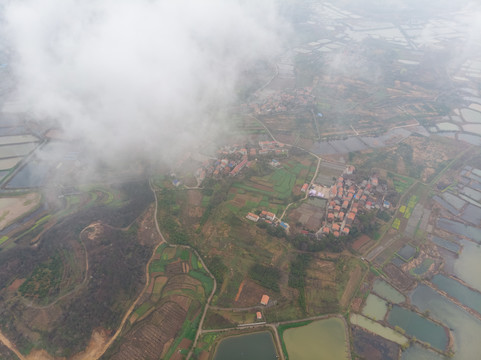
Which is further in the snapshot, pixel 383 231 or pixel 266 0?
pixel 266 0

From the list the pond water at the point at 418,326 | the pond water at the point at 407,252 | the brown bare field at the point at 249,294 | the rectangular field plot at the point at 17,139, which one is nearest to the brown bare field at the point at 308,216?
the pond water at the point at 407,252

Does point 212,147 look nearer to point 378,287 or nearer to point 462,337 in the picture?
point 378,287

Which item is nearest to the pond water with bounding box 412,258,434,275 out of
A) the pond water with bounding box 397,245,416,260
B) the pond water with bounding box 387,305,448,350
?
the pond water with bounding box 397,245,416,260

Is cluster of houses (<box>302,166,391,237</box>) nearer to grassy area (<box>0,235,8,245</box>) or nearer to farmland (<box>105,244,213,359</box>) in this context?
farmland (<box>105,244,213,359</box>)

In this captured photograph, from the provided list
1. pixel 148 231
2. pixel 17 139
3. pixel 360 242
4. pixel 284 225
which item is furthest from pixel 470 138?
pixel 17 139

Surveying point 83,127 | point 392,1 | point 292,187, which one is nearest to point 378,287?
point 292,187

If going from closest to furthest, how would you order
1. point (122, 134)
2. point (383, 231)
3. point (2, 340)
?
1. point (2, 340)
2. point (383, 231)
3. point (122, 134)

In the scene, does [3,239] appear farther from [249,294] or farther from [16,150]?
[249,294]
